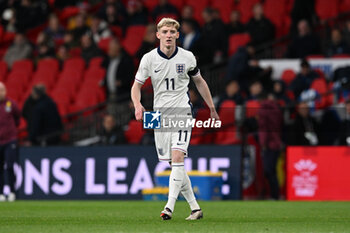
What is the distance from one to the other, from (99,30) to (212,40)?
433cm

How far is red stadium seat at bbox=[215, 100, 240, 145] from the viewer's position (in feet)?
56.7

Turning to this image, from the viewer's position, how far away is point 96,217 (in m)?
10.7

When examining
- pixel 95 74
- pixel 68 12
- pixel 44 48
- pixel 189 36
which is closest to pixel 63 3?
pixel 68 12

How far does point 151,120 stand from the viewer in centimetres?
951

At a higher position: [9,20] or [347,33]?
[9,20]

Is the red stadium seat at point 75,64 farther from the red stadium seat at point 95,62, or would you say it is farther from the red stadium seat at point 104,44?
the red stadium seat at point 104,44

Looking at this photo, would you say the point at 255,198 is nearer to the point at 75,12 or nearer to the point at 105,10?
the point at 105,10

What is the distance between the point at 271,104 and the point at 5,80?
9502 mm

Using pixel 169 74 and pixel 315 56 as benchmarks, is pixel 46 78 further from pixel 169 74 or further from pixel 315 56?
pixel 169 74

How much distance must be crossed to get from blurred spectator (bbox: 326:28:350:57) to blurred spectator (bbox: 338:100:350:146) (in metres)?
3.24

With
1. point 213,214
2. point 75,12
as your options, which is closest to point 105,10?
point 75,12

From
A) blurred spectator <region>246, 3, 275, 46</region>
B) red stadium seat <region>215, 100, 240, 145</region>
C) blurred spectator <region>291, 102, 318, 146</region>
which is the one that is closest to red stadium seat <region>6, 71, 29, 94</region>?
blurred spectator <region>246, 3, 275, 46</region>

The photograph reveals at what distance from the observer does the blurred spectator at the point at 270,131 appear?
16781 millimetres

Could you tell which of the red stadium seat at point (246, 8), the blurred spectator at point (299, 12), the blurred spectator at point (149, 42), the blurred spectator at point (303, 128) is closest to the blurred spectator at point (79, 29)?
the blurred spectator at point (149, 42)
